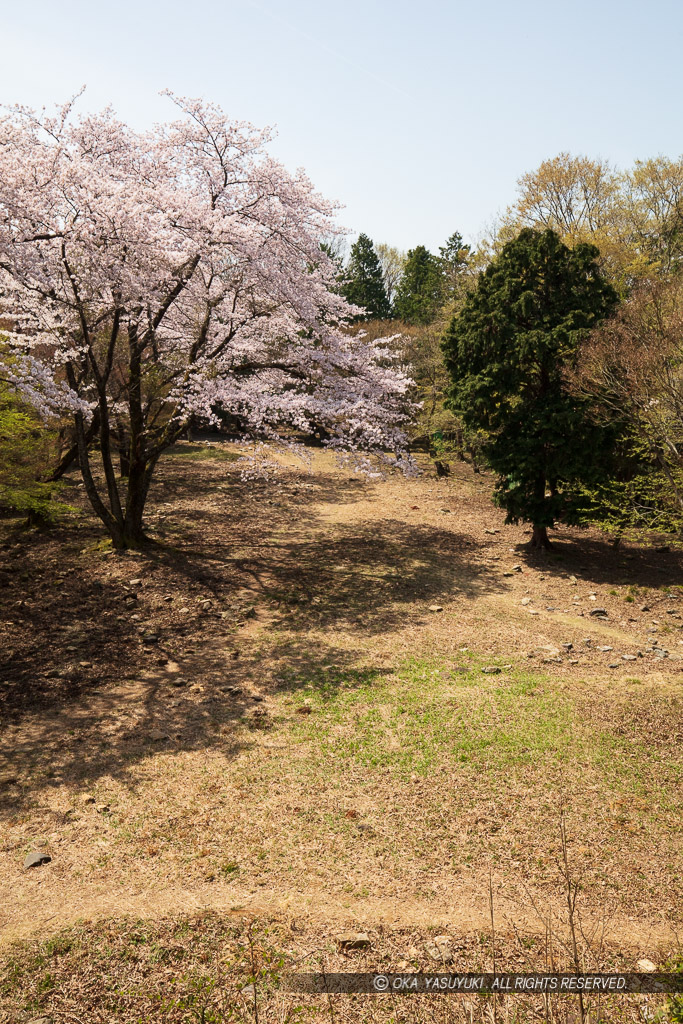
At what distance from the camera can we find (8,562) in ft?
49.3

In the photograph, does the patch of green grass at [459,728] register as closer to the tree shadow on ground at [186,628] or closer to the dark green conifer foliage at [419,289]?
the tree shadow on ground at [186,628]

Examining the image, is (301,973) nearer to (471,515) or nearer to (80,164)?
(80,164)

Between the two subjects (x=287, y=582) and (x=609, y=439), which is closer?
(x=287, y=582)

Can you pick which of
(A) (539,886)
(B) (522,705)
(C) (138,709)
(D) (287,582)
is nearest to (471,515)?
(D) (287,582)

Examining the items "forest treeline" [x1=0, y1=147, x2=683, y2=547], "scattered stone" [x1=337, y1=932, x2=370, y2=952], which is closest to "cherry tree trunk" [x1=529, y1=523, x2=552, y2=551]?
"forest treeline" [x1=0, y1=147, x2=683, y2=547]

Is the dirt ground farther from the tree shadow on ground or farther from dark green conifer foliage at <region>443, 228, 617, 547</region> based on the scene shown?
dark green conifer foliage at <region>443, 228, 617, 547</region>

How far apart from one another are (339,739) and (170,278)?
1080 centimetres

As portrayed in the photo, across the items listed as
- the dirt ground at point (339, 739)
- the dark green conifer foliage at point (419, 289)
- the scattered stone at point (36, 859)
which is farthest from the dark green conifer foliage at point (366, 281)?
the scattered stone at point (36, 859)

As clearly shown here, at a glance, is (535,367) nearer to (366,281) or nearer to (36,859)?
(36,859)

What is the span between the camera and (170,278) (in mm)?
14141

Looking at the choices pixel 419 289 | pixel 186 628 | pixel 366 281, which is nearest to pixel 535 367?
pixel 186 628

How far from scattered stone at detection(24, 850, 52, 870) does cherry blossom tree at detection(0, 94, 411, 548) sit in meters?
8.27

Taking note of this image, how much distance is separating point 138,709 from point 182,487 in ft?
51.6

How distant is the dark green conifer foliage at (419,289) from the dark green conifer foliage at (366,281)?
163 cm
